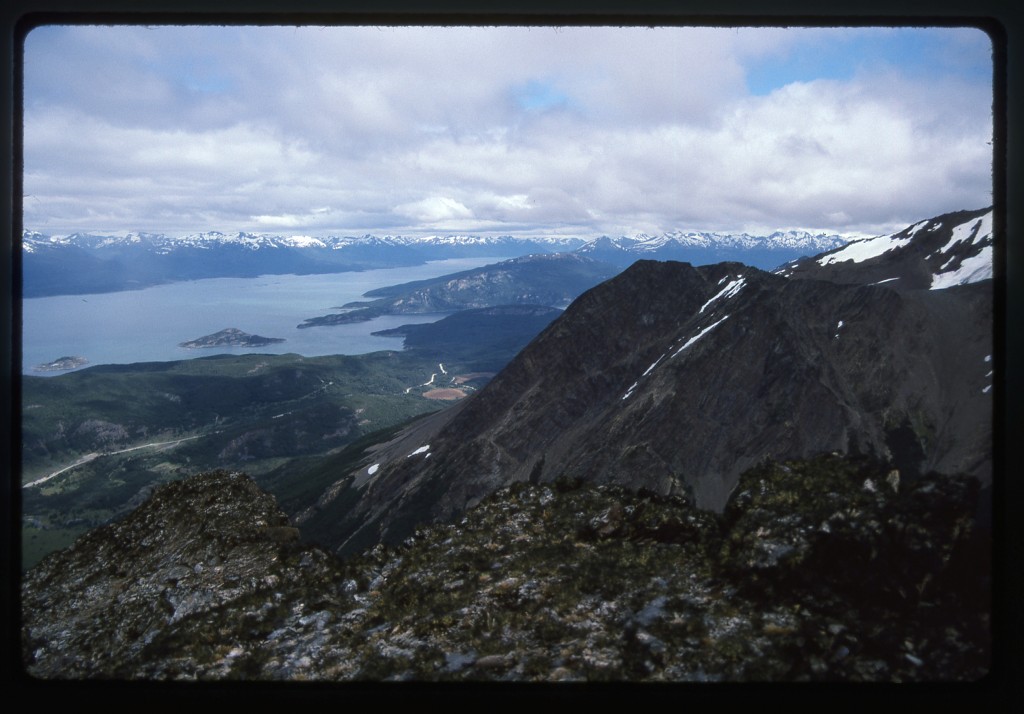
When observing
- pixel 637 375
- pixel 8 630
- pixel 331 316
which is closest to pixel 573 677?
pixel 8 630

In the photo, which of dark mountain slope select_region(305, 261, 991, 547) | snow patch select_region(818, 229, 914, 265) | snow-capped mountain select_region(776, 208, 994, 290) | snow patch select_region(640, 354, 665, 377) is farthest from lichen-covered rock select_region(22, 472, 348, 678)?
snow patch select_region(818, 229, 914, 265)

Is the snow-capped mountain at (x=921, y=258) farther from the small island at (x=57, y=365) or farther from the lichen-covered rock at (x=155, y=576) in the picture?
the small island at (x=57, y=365)

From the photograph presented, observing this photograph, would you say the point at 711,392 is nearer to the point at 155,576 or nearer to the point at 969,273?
the point at 969,273

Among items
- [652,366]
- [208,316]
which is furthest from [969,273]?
[208,316]

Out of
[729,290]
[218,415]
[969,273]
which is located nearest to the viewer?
[969,273]

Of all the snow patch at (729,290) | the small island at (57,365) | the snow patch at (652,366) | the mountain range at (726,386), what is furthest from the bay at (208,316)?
the snow patch at (729,290)

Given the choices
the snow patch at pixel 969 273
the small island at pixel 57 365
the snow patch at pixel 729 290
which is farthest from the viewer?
the snow patch at pixel 729 290

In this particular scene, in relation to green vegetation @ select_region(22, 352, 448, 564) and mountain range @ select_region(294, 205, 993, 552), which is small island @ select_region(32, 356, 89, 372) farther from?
mountain range @ select_region(294, 205, 993, 552)
